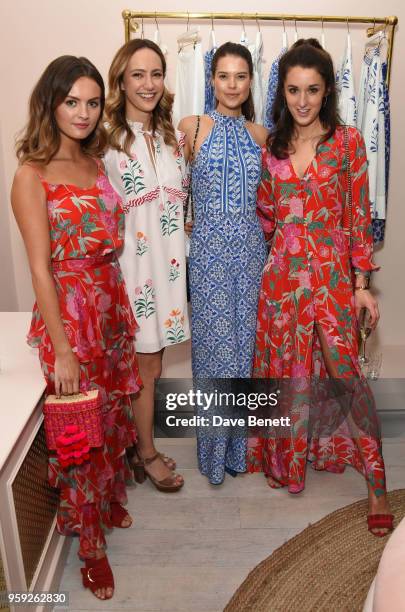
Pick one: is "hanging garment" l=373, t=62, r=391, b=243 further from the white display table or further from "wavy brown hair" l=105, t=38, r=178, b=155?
the white display table

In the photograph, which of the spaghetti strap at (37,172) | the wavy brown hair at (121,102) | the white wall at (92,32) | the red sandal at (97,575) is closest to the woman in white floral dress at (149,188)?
the wavy brown hair at (121,102)

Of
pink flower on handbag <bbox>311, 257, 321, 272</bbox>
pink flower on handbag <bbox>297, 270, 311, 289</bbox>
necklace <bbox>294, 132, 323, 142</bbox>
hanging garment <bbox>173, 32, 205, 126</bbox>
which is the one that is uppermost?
hanging garment <bbox>173, 32, 205, 126</bbox>

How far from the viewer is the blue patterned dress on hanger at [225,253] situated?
1.94 meters

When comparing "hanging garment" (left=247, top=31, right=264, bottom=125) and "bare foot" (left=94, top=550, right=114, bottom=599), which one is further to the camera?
"hanging garment" (left=247, top=31, right=264, bottom=125)

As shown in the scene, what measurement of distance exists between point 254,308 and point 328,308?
0.89 feet

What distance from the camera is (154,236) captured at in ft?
6.23

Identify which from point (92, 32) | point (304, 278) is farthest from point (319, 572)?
point (92, 32)

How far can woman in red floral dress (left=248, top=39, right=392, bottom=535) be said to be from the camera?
184 cm

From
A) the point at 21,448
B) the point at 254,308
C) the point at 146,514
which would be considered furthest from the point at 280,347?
the point at 21,448

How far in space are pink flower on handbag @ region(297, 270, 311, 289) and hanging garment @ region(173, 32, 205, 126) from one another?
812 mm

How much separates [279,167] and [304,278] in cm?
38

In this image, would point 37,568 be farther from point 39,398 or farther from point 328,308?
point 328,308

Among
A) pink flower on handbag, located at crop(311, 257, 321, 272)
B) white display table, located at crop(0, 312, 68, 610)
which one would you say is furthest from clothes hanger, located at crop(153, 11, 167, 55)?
white display table, located at crop(0, 312, 68, 610)

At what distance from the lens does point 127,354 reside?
181 centimetres
